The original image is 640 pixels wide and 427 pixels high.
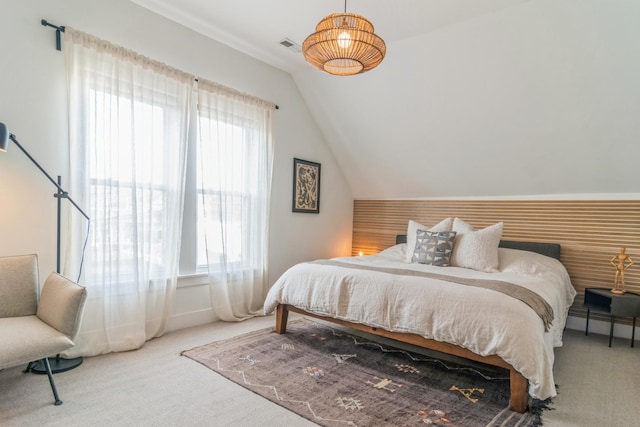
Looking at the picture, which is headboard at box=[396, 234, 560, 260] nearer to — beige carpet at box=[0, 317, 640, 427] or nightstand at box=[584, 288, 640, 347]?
nightstand at box=[584, 288, 640, 347]

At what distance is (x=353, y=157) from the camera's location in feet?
17.1

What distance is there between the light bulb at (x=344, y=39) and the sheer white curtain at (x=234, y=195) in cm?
187

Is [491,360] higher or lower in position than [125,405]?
higher

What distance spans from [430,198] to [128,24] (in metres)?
3.98

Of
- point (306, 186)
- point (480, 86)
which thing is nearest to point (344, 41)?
point (480, 86)

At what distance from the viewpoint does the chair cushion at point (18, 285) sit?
231 centimetres

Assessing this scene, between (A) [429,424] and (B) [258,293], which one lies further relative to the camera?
(B) [258,293]

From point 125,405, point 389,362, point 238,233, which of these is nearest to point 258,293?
point 238,233

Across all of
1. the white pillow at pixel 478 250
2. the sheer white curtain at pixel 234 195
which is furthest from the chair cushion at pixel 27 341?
the white pillow at pixel 478 250

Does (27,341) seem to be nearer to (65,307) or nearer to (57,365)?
(65,307)

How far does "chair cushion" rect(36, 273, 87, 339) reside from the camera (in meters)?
2.12

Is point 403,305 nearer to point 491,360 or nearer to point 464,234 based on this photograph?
point 491,360

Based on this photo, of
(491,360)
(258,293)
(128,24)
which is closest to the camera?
(491,360)

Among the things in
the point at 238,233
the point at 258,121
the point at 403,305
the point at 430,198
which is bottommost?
the point at 403,305
